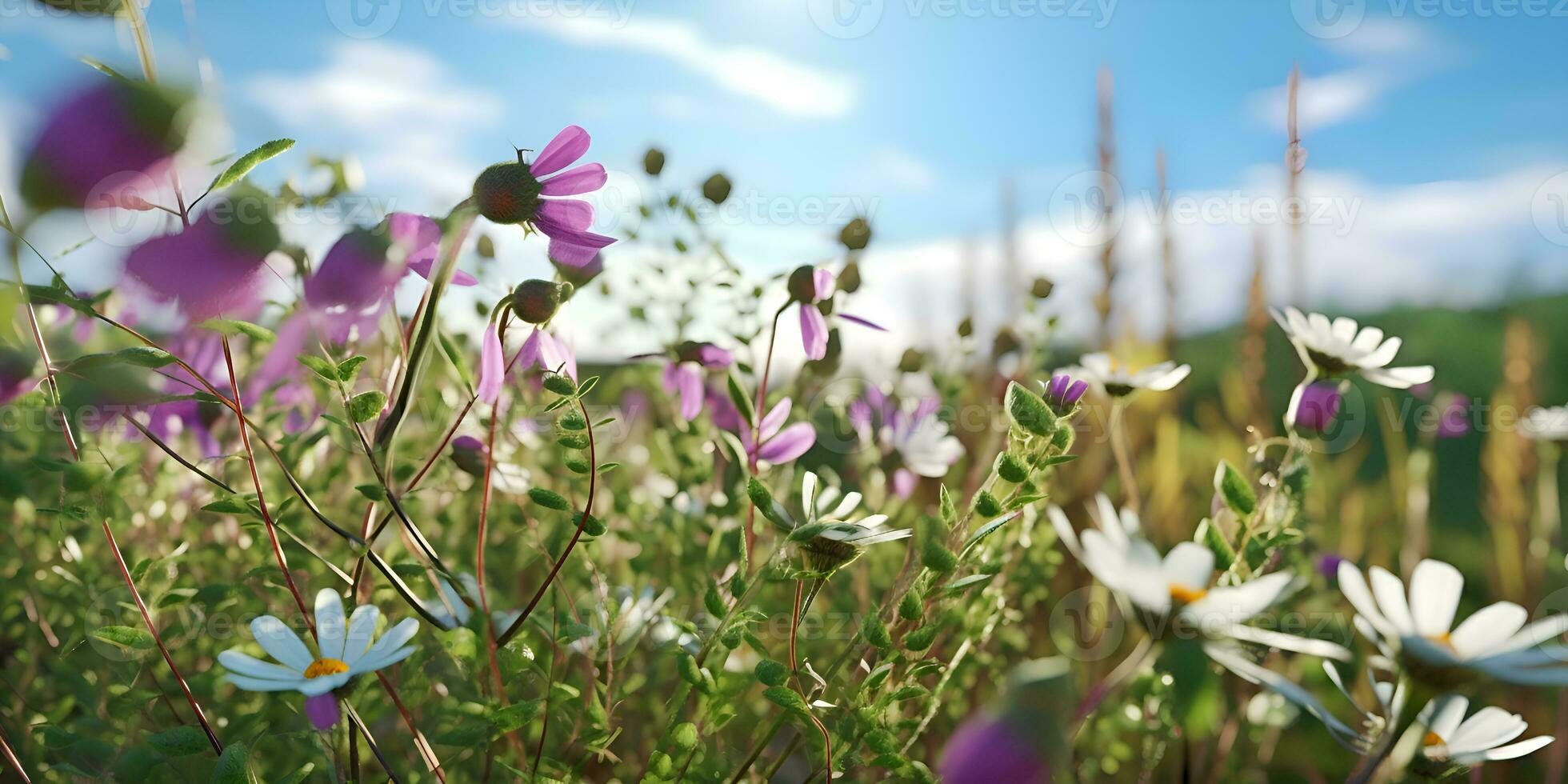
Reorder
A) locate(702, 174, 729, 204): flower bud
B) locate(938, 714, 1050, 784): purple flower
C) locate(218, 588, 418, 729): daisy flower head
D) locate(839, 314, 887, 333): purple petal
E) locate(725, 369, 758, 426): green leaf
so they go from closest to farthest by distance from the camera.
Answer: locate(938, 714, 1050, 784): purple flower, locate(218, 588, 418, 729): daisy flower head, locate(725, 369, 758, 426): green leaf, locate(839, 314, 887, 333): purple petal, locate(702, 174, 729, 204): flower bud

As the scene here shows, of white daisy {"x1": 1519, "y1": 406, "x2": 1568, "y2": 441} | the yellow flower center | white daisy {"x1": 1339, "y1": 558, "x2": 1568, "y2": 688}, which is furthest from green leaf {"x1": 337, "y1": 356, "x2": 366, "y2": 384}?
white daisy {"x1": 1519, "y1": 406, "x2": 1568, "y2": 441}

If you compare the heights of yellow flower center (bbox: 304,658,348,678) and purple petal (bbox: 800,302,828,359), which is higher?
purple petal (bbox: 800,302,828,359)

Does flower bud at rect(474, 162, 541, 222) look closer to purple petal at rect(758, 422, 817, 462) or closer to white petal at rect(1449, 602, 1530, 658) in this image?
purple petal at rect(758, 422, 817, 462)

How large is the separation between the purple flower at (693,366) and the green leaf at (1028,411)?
0.24 m

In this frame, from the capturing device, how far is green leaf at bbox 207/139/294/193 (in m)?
0.33

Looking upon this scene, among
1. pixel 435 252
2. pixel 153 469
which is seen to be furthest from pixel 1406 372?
pixel 153 469

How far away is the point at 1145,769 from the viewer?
524 millimetres

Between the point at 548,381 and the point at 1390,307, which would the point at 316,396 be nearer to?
the point at 548,381

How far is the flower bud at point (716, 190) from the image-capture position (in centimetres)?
66

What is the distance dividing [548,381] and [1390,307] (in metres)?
3.31

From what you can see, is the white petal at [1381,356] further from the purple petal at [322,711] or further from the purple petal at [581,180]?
the purple petal at [322,711]

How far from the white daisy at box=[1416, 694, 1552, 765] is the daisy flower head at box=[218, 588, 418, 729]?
1.21 feet

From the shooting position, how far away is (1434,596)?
31 cm

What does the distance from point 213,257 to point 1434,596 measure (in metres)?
0.44
